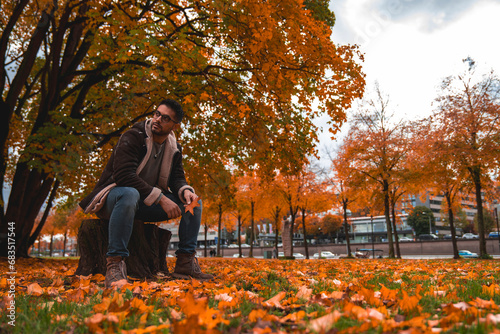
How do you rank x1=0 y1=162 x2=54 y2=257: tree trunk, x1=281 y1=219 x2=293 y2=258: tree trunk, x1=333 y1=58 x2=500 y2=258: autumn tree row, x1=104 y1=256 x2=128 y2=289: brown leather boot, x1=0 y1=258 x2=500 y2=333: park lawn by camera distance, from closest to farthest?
x1=0 y1=258 x2=500 y2=333: park lawn → x1=104 y1=256 x2=128 y2=289: brown leather boot → x1=0 y1=162 x2=54 y2=257: tree trunk → x1=333 y1=58 x2=500 y2=258: autumn tree row → x1=281 y1=219 x2=293 y2=258: tree trunk

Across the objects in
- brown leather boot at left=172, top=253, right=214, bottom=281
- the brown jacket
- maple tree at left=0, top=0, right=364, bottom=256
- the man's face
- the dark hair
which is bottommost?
brown leather boot at left=172, top=253, right=214, bottom=281

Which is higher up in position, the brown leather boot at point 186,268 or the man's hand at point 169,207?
the man's hand at point 169,207

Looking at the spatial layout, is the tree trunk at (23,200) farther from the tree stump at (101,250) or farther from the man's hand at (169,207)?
the man's hand at (169,207)

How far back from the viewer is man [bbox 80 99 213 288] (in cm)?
288

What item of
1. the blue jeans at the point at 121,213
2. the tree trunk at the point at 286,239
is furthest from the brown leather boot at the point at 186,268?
the tree trunk at the point at 286,239

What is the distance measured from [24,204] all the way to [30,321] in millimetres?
8250

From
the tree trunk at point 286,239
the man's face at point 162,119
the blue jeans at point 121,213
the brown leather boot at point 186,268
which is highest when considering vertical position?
the man's face at point 162,119

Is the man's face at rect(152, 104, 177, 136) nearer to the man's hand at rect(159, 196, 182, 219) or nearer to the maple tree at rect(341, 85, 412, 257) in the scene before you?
the man's hand at rect(159, 196, 182, 219)

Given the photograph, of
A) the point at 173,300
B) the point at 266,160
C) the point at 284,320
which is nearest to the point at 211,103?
the point at 266,160

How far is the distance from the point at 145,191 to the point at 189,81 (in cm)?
505

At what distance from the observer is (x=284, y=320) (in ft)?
5.11

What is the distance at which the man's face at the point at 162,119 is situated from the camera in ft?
10.6

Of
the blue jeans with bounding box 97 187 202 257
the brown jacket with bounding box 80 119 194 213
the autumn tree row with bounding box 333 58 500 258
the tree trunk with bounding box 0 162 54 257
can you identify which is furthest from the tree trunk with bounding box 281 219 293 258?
the blue jeans with bounding box 97 187 202 257

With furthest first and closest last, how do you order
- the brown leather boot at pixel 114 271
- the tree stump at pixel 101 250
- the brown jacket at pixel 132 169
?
the tree stump at pixel 101 250
the brown jacket at pixel 132 169
the brown leather boot at pixel 114 271
